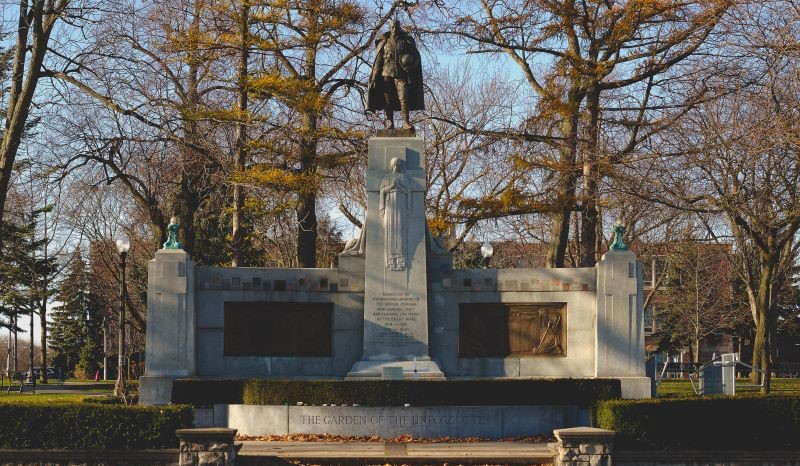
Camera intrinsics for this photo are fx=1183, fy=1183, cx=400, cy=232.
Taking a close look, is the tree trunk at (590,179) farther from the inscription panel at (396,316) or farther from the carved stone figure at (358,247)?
the inscription panel at (396,316)

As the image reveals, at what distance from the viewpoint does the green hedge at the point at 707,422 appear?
1930 cm

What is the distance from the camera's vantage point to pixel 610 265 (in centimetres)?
2666

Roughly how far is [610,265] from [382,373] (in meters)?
5.79

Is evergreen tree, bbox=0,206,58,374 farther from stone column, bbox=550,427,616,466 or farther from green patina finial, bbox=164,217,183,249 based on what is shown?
stone column, bbox=550,427,616,466

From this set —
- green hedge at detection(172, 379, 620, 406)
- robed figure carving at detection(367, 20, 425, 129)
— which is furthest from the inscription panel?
robed figure carving at detection(367, 20, 425, 129)

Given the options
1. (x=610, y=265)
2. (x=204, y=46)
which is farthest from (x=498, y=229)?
(x=610, y=265)

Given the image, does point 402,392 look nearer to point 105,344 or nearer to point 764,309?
point 764,309

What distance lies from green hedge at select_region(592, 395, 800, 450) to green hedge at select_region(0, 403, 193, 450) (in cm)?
718

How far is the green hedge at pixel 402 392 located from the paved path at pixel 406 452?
4.39 ft

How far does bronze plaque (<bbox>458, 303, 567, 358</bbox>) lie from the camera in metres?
26.8

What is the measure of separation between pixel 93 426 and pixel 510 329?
36.0 feet

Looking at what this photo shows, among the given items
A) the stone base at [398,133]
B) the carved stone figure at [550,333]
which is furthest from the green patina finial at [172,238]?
the carved stone figure at [550,333]

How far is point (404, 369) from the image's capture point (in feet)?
84.5

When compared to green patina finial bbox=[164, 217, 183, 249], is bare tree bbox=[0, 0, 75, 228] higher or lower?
higher
